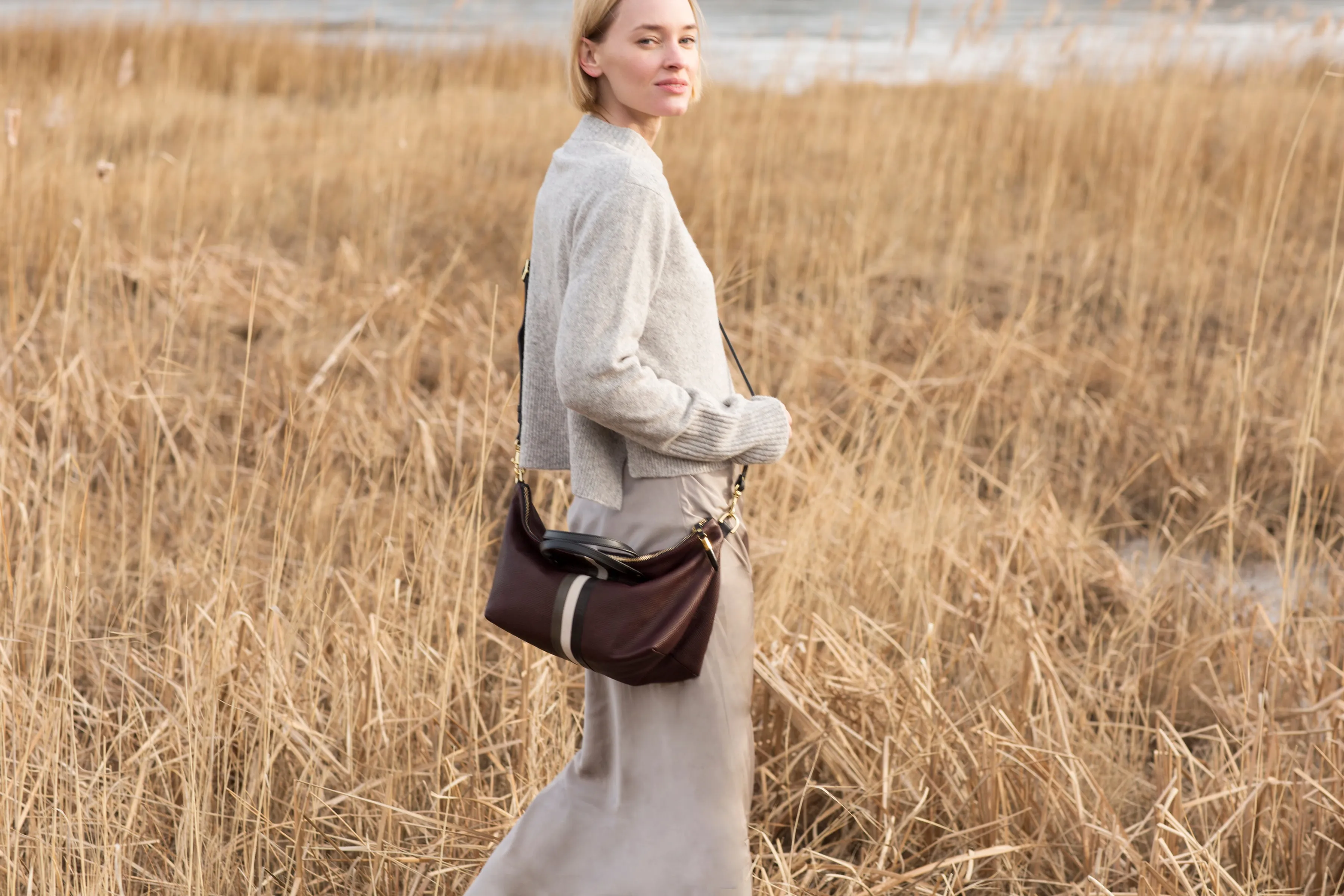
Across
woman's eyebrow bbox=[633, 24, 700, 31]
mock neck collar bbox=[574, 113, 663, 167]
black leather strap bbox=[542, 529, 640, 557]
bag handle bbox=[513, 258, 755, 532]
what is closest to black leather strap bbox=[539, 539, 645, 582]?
black leather strap bbox=[542, 529, 640, 557]

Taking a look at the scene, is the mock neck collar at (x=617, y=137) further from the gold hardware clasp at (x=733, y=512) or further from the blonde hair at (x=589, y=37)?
the gold hardware clasp at (x=733, y=512)

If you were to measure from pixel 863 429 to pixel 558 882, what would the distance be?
1618 mm

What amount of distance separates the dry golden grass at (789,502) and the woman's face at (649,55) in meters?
0.62

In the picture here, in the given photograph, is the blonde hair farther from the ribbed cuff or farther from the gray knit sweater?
the ribbed cuff

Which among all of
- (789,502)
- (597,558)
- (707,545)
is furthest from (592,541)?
(789,502)

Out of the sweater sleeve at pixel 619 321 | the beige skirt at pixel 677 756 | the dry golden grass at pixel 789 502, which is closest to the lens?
the sweater sleeve at pixel 619 321

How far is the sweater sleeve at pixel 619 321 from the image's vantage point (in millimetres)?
1120

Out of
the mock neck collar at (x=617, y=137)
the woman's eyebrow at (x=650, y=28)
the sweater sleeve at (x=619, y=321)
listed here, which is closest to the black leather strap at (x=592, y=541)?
the sweater sleeve at (x=619, y=321)

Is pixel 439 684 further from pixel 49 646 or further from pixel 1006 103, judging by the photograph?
pixel 1006 103

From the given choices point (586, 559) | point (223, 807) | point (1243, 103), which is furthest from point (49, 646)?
point (1243, 103)

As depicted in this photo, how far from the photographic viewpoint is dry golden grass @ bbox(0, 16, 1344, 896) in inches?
66.1

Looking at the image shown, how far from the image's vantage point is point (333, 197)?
490 centimetres

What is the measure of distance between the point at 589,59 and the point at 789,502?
1.60 meters

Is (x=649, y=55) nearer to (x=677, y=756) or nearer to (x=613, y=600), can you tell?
(x=613, y=600)
